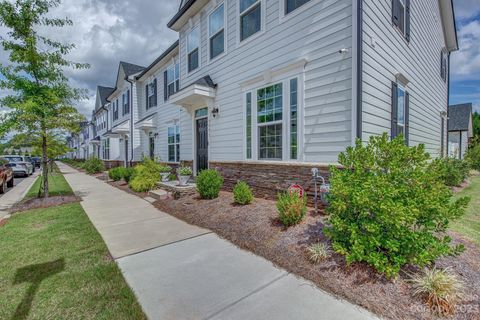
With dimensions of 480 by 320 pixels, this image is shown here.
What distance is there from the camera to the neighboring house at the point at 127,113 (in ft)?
52.9

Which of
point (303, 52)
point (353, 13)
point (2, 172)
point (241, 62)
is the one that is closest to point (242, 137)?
point (241, 62)

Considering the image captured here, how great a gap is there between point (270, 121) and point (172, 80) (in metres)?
7.99

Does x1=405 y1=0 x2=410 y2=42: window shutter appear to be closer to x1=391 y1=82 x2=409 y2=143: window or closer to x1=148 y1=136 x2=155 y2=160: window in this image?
x1=391 y1=82 x2=409 y2=143: window

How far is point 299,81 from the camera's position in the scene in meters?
5.52

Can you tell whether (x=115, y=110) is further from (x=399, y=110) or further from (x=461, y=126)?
(x=461, y=126)

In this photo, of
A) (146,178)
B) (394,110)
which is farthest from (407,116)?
(146,178)

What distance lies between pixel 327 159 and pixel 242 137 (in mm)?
2813

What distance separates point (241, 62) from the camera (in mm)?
7172

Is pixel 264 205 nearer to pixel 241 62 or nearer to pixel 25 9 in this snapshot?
pixel 241 62

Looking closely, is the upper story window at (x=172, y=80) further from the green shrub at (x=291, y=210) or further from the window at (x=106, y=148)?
the window at (x=106, y=148)

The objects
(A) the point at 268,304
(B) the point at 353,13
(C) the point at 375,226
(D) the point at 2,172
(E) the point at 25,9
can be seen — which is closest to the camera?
(A) the point at 268,304

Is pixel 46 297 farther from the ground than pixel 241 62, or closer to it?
closer to it

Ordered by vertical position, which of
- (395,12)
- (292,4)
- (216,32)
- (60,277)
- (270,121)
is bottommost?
(60,277)

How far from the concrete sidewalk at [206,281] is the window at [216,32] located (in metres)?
6.18
